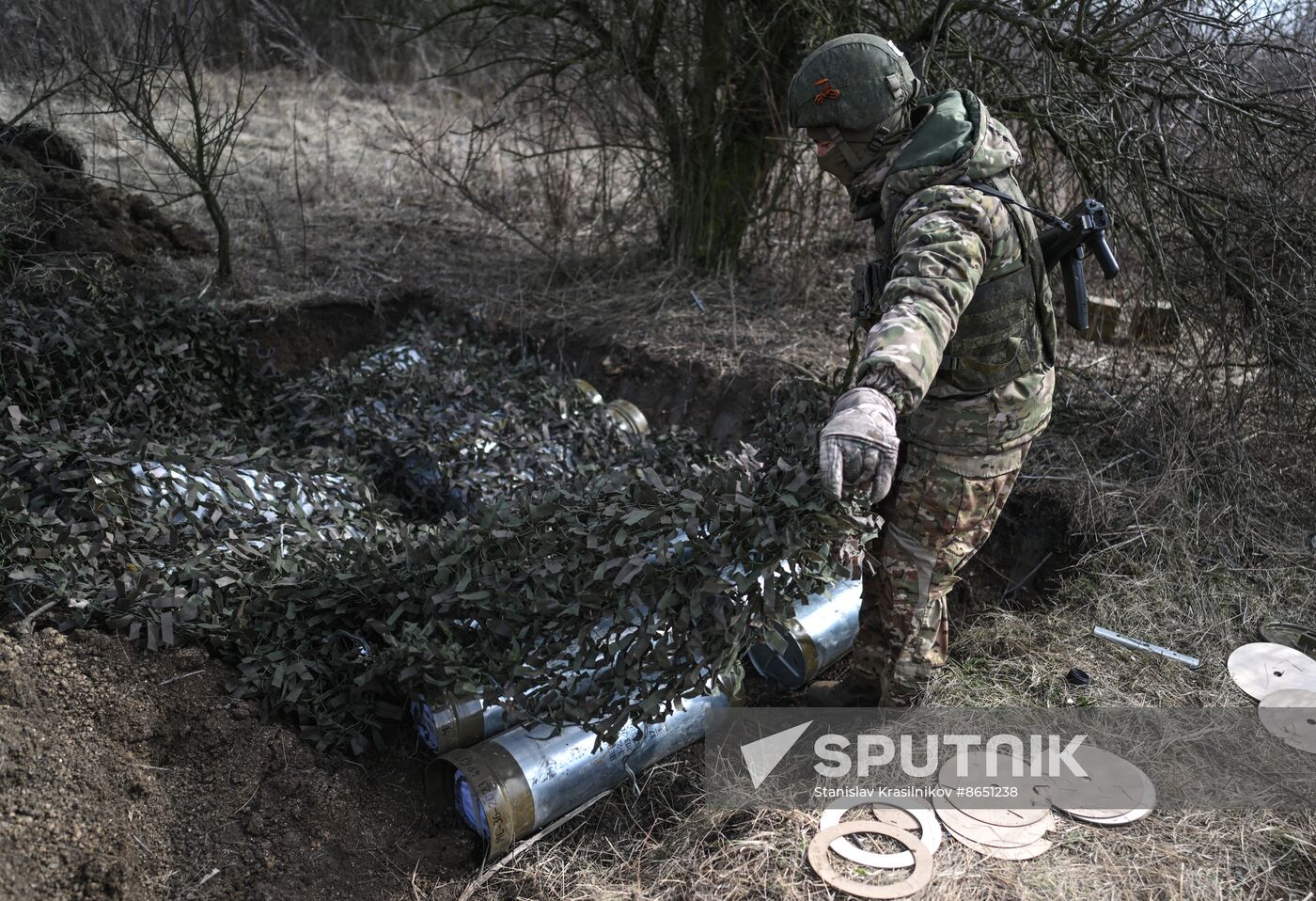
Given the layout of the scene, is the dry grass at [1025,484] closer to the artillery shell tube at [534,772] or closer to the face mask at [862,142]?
the artillery shell tube at [534,772]

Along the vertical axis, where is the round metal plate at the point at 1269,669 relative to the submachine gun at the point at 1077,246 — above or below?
below

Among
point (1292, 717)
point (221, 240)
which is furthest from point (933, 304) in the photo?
point (221, 240)

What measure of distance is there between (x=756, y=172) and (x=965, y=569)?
3.26 meters

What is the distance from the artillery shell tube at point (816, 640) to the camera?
3664 millimetres

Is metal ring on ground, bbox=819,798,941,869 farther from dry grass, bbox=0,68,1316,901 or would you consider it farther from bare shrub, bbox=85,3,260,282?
bare shrub, bbox=85,3,260,282

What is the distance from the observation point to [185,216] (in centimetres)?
648

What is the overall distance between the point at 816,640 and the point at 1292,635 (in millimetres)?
2031

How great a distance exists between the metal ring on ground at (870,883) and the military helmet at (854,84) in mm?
2206

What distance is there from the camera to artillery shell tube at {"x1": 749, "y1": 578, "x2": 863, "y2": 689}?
3664mm

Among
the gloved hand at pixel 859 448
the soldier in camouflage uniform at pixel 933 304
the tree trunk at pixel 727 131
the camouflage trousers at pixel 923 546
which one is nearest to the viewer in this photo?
the gloved hand at pixel 859 448

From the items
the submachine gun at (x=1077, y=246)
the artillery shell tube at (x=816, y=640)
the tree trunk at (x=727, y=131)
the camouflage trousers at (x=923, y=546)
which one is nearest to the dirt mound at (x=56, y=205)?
the tree trunk at (x=727, y=131)

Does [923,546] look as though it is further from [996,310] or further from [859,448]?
[859,448]

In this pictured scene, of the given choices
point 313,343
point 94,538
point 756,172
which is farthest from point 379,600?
point 756,172

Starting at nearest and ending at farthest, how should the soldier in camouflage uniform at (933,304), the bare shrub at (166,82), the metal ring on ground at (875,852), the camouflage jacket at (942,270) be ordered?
the camouflage jacket at (942,270) < the soldier in camouflage uniform at (933,304) < the metal ring on ground at (875,852) < the bare shrub at (166,82)
